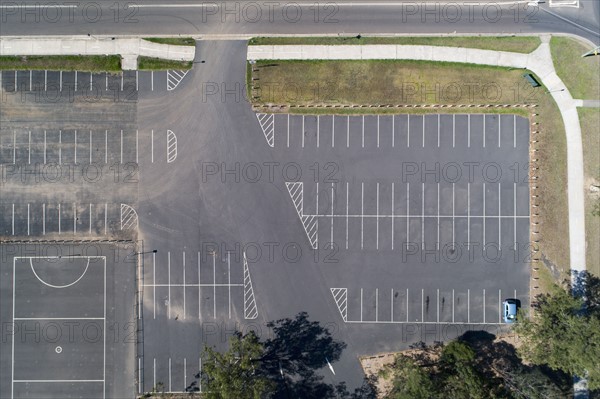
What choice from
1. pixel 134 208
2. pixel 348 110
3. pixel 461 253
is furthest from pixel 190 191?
pixel 461 253

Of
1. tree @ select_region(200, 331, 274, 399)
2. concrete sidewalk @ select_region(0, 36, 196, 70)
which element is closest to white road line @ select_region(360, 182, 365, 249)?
tree @ select_region(200, 331, 274, 399)

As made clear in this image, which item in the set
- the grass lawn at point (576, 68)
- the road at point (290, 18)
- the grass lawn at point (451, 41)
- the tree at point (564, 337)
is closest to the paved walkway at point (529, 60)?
the grass lawn at point (451, 41)

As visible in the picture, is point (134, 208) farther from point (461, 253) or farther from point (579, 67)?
point (579, 67)

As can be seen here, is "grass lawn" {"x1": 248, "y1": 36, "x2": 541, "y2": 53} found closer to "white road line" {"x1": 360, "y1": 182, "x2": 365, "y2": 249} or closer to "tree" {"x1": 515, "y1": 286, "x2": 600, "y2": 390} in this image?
"white road line" {"x1": 360, "y1": 182, "x2": 365, "y2": 249}

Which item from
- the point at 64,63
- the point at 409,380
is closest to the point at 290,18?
the point at 64,63

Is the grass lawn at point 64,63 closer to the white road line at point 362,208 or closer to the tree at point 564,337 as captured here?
the white road line at point 362,208
